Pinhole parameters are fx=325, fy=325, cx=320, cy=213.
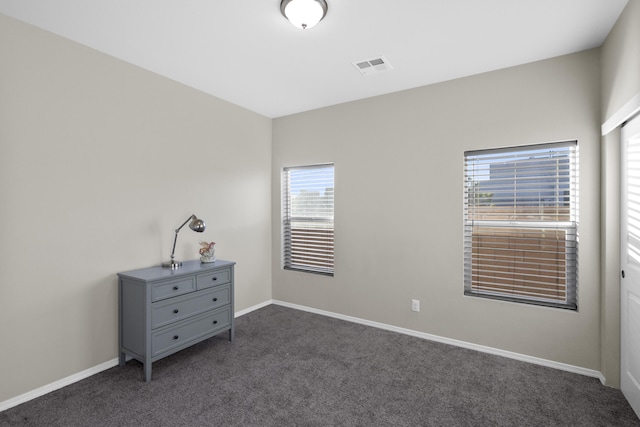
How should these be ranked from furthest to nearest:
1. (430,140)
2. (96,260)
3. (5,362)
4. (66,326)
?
(430,140)
(96,260)
(66,326)
(5,362)

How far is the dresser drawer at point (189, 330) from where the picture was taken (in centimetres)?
267

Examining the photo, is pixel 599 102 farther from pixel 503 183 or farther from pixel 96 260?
pixel 96 260

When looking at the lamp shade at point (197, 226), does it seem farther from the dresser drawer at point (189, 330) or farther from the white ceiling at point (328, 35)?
the white ceiling at point (328, 35)

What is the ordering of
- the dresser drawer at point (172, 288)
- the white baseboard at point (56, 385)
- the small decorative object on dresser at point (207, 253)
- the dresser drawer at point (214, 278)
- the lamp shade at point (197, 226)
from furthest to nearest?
the small decorative object on dresser at point (207, 253) → the lamp shade at point (197, 226) → the dresser drawer at point (214, 278) → the dresser drawer at point (172, 288) → the white baseboard at point (56, 385)

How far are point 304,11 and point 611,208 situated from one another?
264cm

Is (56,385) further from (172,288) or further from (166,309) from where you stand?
(172,288)

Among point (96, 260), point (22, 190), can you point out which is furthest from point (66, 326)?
point (22, 190)

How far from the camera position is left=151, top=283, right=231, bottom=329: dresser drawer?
8.77 ft

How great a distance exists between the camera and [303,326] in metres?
3.74

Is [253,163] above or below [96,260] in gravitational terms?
above

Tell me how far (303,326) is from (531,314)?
228 centimetres

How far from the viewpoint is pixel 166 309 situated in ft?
8.97

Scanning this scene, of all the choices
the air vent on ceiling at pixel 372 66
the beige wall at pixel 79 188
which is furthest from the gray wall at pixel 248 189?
the air vent on ceiling at pixel 372 66

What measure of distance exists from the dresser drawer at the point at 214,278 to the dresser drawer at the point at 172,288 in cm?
9
